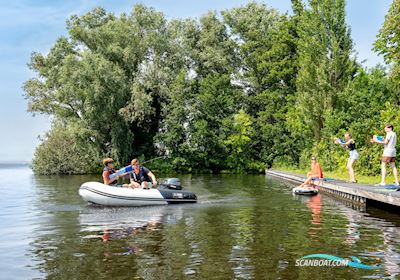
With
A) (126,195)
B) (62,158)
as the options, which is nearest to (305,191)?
(126,195)

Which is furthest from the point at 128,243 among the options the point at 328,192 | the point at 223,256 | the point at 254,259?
the point at 328,192

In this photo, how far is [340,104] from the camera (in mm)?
31453

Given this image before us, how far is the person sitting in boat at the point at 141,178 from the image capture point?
1603 cm

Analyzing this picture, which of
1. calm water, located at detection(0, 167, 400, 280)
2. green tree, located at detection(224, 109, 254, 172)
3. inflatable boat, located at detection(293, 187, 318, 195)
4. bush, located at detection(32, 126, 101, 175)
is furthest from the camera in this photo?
green tree, located at detection(224, 109, 254, 172)

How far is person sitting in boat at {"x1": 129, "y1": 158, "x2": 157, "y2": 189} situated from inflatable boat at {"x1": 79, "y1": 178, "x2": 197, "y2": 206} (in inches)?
13.5

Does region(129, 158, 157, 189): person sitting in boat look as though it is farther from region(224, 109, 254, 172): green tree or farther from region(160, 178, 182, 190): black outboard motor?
region(224, 109, 254, 172): green tree

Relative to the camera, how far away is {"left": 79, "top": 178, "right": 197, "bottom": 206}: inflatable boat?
50.2 feet

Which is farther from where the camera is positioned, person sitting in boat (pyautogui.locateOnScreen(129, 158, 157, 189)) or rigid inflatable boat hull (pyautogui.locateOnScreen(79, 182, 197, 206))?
person sitting in boat (pyautogui.locateOnScreen(129, 158, 157, 189))

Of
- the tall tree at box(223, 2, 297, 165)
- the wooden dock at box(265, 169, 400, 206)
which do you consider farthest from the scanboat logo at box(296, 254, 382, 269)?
the tall tree at box(223, 2, 297, 165)

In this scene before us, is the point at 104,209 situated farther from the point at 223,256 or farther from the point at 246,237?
the point at 223,256

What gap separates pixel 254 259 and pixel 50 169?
3856 cm

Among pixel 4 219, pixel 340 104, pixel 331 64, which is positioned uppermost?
pixel 331 64

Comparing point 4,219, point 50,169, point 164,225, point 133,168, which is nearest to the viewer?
point 164,225

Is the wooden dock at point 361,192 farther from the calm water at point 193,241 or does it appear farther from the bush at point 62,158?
the bush at point 62,158
